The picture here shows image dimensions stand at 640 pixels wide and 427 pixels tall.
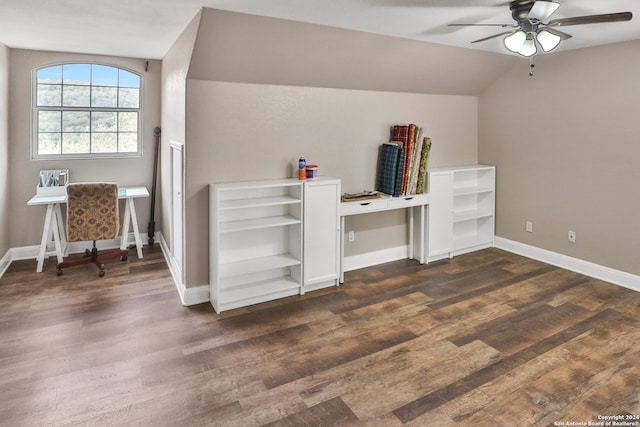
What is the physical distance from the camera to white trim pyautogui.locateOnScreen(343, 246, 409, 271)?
4.45 m

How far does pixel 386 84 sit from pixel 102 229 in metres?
3.32

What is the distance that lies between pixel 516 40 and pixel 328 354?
255 centimetres

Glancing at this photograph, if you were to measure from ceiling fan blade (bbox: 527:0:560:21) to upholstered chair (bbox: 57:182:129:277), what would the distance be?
3.93 meters

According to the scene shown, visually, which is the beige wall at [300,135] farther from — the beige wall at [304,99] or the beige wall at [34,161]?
the beige wall at [34,161]

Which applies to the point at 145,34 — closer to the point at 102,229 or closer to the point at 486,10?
the point at 102,229

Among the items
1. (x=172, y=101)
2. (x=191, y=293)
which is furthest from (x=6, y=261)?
(x=172, y=101)

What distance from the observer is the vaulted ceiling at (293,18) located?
9.16ft

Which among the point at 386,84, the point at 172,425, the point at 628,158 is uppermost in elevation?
the point at 386,84

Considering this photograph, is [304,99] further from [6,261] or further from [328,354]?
[6,261]

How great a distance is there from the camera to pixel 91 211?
4156mm

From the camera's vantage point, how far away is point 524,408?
7.23ft

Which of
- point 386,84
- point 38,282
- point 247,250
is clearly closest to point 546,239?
point 386,84

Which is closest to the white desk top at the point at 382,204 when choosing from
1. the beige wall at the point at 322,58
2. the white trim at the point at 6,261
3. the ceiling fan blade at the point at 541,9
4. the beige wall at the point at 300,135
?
the beige wall at the point at 300,135

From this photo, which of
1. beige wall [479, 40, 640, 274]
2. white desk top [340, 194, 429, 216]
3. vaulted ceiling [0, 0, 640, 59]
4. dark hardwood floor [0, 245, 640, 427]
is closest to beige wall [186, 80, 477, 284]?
white desk top [340, 194, 429, 216]
